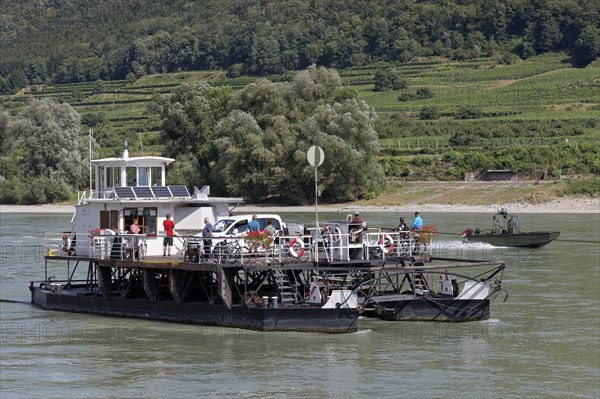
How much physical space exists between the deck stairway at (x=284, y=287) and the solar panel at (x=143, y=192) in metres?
5.70

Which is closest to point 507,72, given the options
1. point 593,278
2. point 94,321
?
point 593,278

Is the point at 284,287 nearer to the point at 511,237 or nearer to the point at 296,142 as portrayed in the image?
the point at 511,237

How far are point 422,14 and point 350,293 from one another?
163m

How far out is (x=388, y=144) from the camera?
357 feet

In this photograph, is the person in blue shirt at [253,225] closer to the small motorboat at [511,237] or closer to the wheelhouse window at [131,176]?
the wheelhouse window at [131,176]

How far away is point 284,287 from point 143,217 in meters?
6.52

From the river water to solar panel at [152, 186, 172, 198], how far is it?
4.12m

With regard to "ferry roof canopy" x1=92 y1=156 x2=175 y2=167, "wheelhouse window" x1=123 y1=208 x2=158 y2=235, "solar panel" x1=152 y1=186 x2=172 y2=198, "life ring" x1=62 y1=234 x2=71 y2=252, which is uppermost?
"ferry roof canopy" x1=92 y1=156 x2=175 y2=167

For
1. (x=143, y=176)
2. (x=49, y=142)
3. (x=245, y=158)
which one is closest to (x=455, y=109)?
(x=245, y=158)

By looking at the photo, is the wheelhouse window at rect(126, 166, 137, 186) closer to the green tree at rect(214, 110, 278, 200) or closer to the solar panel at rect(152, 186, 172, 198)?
the solar panel at rect(152, 186, 172, 198)

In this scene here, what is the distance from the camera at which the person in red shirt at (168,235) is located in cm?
3484

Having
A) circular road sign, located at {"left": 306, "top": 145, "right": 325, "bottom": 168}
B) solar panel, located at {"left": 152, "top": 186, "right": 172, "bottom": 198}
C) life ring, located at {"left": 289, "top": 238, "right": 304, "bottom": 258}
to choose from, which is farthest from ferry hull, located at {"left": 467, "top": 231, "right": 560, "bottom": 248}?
circular road sign, located at {"left": 306, "top": 145, "right": 325, "bottom": 168}

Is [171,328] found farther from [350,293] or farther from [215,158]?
[215,158]

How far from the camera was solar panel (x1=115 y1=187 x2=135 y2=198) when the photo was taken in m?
36.8
